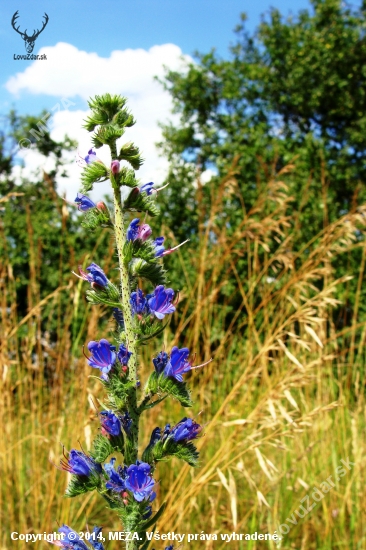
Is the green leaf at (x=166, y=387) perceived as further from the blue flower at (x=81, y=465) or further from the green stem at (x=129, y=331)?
the blue flower at (x=81, y=465)

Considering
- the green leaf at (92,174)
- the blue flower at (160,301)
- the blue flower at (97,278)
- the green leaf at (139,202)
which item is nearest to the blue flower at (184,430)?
the blue flower at (160,301)

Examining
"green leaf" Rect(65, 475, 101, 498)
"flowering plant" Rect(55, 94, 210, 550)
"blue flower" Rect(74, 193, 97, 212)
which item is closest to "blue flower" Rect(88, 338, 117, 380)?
"flowering plant" Rect(55, 94, 210, 550)

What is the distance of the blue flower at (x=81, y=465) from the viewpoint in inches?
44.1

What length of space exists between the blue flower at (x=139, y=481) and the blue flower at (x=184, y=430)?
0.42ft

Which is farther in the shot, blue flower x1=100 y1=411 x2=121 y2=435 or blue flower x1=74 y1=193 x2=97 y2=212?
blue flower x1=74 y1=193 x2=97 y2=212

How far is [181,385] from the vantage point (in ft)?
3.95

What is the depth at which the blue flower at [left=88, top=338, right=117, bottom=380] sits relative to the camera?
1105 mm

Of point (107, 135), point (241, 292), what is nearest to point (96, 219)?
point (107, 135)

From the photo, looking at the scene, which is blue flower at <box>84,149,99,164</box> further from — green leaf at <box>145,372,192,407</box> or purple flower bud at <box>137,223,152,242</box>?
green leaf at <box>145,372,192,407</box>

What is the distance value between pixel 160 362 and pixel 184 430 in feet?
0.52

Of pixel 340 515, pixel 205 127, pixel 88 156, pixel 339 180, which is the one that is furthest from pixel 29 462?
pixel 205 127

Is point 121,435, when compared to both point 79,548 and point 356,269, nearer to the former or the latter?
point 79,548

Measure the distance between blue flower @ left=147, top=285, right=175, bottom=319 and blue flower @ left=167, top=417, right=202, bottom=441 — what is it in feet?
0.76

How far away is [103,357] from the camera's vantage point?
1.13m
